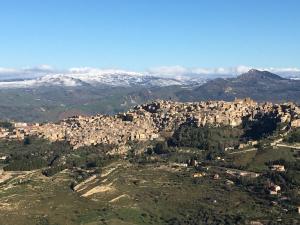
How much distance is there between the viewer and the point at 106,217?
162 meters

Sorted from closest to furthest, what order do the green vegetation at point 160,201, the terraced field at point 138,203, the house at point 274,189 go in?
the green vegetation at point 160,201, the terraced field at point 138,203, the house at point 274,189

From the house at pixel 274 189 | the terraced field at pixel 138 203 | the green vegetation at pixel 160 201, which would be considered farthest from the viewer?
the house at pixel 274 189

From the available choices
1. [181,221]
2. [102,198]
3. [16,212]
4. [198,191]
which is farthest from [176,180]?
[16,212]

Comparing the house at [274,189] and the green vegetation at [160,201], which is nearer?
the green vegetation at [160,201]

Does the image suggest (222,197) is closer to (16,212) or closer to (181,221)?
(181,221)

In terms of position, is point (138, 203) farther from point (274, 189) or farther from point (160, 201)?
point (274, 189)

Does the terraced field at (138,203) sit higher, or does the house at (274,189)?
the house at (274,189)

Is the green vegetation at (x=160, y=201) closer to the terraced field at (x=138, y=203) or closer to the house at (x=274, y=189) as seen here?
the terraced field at (x=138, y=203)

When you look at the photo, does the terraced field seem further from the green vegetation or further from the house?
the house

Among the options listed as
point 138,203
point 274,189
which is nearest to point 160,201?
point 138,203

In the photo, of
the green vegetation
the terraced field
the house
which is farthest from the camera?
the house

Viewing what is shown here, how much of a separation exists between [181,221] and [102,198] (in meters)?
32.6

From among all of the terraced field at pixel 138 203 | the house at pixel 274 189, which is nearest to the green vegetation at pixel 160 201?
the terraced field at pixel 138 203

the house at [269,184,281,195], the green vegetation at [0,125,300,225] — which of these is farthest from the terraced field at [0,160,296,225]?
the house at [269,184,281,195]
